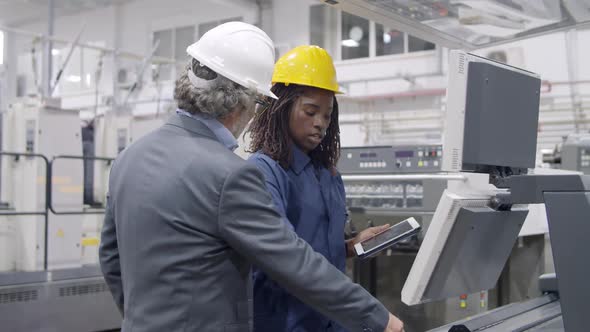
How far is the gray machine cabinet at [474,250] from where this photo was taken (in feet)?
6.55

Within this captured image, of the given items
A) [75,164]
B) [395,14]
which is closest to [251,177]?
[395,14]

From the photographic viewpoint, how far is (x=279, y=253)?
5.31ft

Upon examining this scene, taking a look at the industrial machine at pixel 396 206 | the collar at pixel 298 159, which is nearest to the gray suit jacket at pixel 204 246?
the collar at pixel 298 159

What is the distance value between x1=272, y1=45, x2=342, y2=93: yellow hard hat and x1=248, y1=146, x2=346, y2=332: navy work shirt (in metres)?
0.26

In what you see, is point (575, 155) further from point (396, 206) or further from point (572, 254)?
point (572, 254)

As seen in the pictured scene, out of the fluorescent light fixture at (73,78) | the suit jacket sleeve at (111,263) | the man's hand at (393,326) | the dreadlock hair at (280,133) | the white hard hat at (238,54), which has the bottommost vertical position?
the man's hand at (393,326)

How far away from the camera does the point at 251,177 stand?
1.63m

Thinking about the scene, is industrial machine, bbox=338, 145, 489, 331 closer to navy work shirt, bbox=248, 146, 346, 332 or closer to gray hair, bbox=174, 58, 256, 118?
navy work shirt, bbox=248, 146, 346, 332

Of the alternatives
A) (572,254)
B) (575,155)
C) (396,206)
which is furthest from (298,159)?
(575,155)

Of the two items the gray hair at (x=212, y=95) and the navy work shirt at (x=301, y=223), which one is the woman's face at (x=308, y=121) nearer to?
the navy work shirt at (x=301, y=223)

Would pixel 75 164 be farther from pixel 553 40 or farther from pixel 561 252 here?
pixel 553 40

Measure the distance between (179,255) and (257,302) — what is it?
52 centimetres

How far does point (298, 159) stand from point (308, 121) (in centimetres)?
15

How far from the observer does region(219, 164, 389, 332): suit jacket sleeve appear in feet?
5.22
